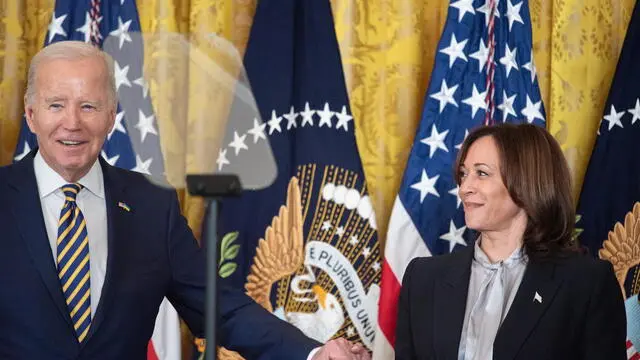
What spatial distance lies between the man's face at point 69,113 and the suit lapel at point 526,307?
1.35 meters

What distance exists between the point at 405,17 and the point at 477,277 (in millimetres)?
1214

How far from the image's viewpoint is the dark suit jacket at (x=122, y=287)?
6.33 ft

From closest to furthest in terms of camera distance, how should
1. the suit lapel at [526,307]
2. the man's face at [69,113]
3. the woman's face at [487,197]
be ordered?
the man's face at [69,113], the suit lapel at [526,307], the woman's face at [487,197]

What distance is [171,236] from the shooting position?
2176 mm

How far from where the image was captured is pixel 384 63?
373cm

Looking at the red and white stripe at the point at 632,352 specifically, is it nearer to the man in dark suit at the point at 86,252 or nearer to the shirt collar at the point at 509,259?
the shirt collar at the point at 509,259

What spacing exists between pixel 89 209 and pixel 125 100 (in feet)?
4.63

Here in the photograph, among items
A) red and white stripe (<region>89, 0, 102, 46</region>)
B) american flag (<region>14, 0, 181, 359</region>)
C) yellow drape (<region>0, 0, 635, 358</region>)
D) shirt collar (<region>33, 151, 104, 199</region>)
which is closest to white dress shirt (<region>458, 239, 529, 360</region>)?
yellow drape (<region>0, 0, 635, 358</region>)

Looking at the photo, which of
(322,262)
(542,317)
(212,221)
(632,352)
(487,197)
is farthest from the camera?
(322,262)

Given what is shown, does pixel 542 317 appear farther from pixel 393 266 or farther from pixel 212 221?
pixel 212 221

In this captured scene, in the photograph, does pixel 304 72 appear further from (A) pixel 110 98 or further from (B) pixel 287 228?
(A) pixel 110 98

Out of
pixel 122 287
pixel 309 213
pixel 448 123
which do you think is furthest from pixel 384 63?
pixel 122 287

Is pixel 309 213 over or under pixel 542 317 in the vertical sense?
over

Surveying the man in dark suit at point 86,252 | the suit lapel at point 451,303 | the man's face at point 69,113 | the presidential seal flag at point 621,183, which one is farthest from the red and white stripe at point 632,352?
the man's face at point 69,113
